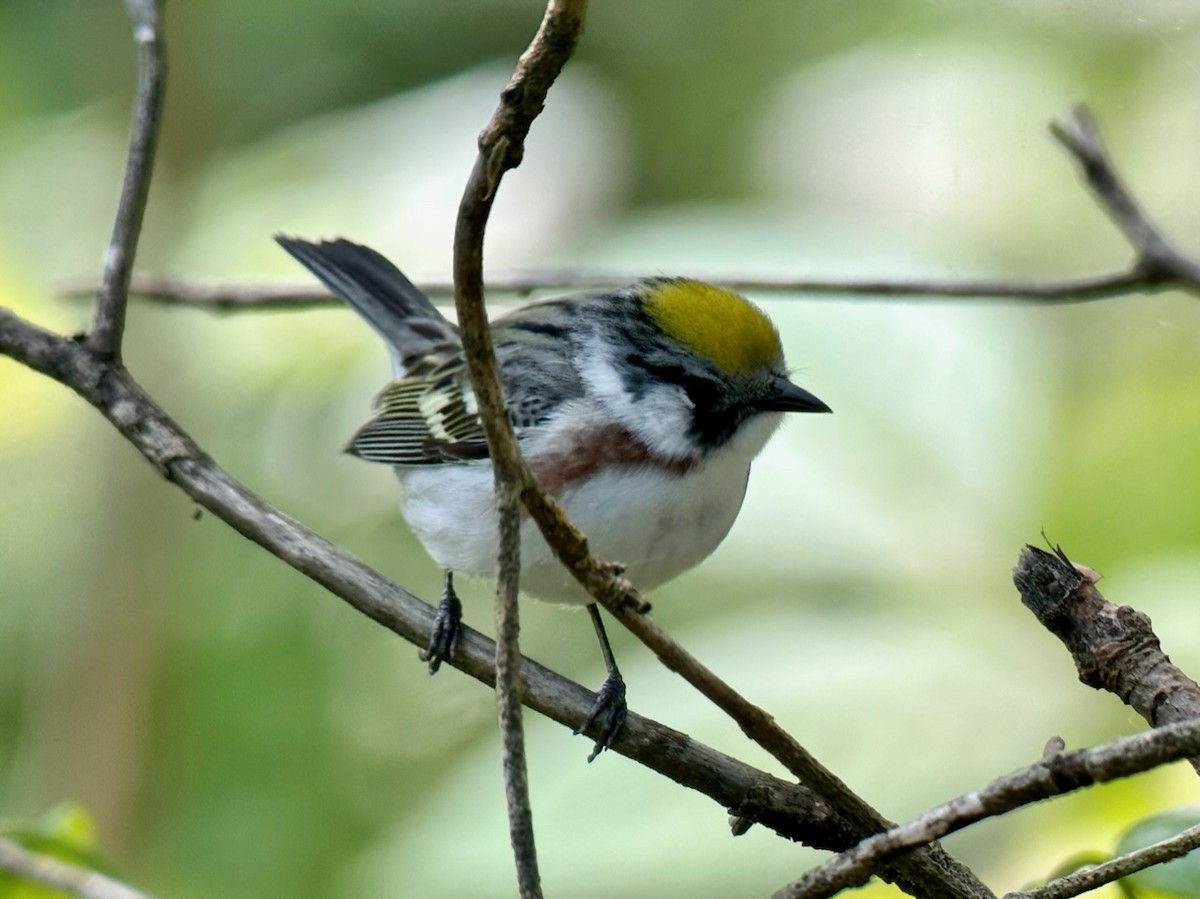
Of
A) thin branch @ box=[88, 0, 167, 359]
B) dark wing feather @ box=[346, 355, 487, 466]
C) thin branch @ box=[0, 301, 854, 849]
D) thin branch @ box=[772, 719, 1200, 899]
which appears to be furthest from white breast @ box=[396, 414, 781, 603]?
thin branch @ box=[772, 719, 1200, 899]

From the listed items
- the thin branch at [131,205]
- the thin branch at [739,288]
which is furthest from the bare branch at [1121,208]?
the thin branch at [131,205]

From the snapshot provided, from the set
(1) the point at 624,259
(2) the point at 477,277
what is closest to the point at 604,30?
(1) the point at 624,259

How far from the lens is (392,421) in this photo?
2.46m

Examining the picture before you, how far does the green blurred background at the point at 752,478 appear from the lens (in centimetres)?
175

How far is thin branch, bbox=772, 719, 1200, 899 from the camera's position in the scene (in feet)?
2.66

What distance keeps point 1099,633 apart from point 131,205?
106cm

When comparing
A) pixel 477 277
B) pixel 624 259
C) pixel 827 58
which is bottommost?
pixel 477 277

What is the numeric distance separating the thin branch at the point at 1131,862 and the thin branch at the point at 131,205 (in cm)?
103

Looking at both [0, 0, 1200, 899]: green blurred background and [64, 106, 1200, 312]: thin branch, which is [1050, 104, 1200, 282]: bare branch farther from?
[0, 0, 1200, 899]: green blurred background

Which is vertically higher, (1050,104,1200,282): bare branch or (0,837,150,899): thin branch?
(1050,104,1200,282): bare branch

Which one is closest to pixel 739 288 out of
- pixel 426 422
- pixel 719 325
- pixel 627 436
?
pixel 719 325

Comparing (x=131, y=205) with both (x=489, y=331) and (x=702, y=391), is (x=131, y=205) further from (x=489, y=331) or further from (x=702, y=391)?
(x=702, y=391)

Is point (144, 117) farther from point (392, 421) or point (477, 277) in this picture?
point (392, 421)

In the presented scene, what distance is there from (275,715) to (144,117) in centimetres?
149
